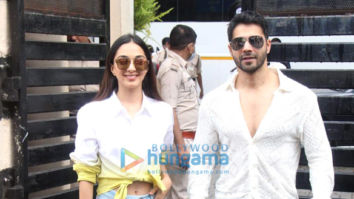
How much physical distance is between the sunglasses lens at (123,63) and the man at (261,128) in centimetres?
55

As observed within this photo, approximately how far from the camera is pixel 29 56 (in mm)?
4246

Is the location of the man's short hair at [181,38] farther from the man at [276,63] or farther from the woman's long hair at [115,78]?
the woman's long hair at [115,78]

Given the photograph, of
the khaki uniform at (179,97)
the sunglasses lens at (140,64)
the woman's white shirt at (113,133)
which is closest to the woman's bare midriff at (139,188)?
the woman's white shirt at (113,133)

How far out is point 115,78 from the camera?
11.2ft

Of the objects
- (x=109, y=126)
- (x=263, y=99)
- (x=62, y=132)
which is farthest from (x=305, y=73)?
(x=62, y=132)

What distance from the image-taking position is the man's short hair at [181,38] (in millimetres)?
5719

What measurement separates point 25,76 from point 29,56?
0.19m

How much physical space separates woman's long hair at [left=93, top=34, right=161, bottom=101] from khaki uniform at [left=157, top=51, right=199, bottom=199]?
5.92 ft

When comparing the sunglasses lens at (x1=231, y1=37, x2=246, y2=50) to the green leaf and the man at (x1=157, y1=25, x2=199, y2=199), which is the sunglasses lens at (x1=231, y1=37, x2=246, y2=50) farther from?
the green leaf

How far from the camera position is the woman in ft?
10.0

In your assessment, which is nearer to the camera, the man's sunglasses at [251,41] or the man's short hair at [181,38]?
the man's sunglasses at [251,41]

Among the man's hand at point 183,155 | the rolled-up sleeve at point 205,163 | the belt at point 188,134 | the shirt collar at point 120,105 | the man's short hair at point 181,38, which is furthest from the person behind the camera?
the man's short hair at point 181,38

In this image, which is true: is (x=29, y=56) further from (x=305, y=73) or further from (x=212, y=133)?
(x=305, y=73)

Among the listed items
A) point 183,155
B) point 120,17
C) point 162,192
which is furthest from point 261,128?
point 120,17
